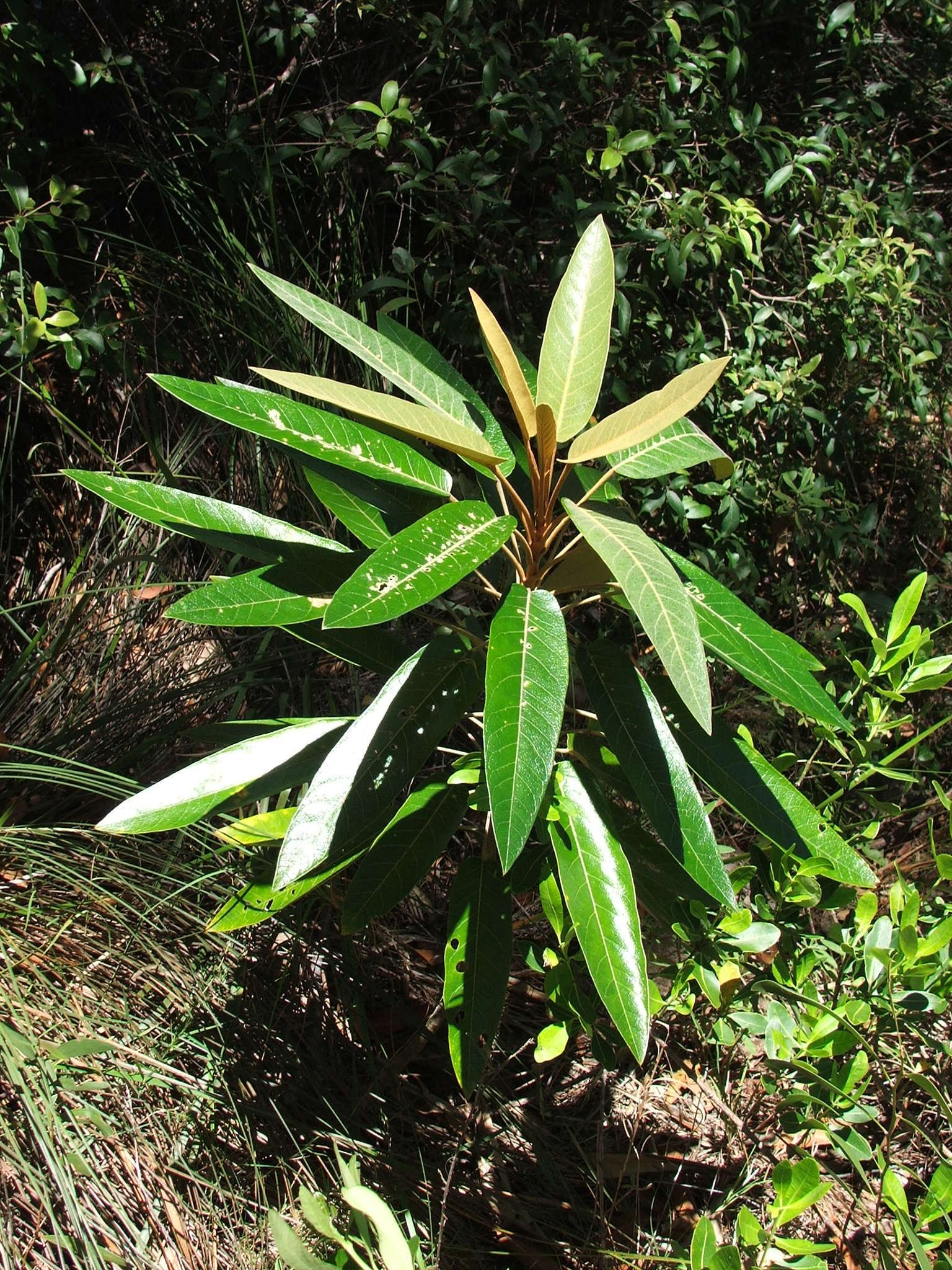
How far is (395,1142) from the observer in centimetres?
166

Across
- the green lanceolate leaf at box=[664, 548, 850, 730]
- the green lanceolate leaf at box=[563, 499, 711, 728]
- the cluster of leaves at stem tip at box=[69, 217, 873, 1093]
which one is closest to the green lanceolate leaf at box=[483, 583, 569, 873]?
the cluster of leaves at stem tip at box=[69, 217, 873, 1093]

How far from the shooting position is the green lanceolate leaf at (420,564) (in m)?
0.97

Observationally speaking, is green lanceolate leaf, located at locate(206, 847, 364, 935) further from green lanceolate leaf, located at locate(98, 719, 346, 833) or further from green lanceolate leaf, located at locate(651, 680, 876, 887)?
green lanceolate leaf, located at locate(651, 680, 876, 887)

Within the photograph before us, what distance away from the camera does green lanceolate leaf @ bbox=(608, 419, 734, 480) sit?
1.24m

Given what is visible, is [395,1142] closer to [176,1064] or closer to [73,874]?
[176,1064]

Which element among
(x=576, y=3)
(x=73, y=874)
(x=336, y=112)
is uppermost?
(x=576, y=3)

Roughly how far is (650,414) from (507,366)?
0.61 feet

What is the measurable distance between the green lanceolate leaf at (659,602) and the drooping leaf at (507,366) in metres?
0.17

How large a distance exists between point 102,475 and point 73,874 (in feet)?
2.60

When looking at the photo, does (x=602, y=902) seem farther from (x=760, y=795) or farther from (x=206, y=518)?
(x=206, y=518)

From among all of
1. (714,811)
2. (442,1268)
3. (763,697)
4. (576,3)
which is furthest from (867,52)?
(442,1268)

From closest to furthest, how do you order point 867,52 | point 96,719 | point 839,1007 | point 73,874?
point 839,1007 → point 73,874 → point 96,719 → point 867,52

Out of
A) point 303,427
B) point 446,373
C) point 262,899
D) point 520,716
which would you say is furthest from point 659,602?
point 262,899

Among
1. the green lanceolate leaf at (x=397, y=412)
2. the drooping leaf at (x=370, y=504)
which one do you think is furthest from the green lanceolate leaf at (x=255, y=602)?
the green lanceolate leaf at (x=397, y=412)
